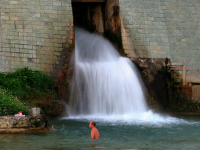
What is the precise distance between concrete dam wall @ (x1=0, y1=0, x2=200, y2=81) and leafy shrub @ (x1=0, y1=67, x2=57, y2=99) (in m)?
0.53

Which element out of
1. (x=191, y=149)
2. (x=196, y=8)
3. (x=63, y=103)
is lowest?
(x=191, y=149)

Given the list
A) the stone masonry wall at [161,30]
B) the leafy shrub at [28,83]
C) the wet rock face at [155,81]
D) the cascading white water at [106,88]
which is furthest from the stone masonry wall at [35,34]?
the wet rock face at [155,81]

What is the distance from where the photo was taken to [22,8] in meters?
14.6

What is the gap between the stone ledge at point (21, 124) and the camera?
7715 mm

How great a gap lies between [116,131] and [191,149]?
2670 millimetres

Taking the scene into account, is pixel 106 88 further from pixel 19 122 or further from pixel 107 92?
pixel 19 122

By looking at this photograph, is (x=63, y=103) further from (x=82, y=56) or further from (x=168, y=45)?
(x=168, y=45)

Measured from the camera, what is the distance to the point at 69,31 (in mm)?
14438

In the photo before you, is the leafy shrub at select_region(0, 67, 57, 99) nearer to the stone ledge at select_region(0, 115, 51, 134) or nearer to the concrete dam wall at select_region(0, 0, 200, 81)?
the concrete dam wall at select_region(0, 0, 200, 81)

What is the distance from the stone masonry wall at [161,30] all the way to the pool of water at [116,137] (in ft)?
17.6

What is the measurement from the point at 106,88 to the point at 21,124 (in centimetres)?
592

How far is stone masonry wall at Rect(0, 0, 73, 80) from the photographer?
13.3 m

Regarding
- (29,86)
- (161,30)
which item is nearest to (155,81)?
(161,30)

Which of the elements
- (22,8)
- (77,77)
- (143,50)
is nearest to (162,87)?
(143,50)
